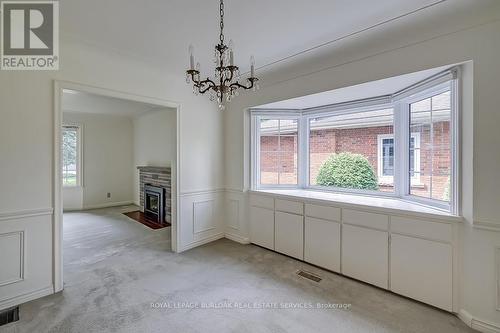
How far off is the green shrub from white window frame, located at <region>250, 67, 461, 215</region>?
0.10 m

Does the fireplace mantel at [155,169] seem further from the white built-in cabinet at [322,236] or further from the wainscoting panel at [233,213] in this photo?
the white built-in cabinet at [322,236]

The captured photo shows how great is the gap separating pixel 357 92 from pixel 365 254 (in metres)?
1.97

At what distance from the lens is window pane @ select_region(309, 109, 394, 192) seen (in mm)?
3143

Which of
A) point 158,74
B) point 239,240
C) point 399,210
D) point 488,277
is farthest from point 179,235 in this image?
point 488,277

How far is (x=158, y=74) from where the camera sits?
10.5 feet

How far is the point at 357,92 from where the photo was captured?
293 centimetres

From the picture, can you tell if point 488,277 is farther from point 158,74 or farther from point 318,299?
point 158,74

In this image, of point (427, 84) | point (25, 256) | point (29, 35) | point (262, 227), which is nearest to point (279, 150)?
point (262, 227)

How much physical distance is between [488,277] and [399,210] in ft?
2.62

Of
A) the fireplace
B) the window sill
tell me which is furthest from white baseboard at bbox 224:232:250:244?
the fireplace

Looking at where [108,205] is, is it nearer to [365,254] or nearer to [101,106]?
[101,106]

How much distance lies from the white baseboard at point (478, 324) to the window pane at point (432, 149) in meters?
1.03

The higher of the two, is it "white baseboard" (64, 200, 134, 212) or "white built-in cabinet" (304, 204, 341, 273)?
"white built-in cabinet" (304, 204, 341, 273)

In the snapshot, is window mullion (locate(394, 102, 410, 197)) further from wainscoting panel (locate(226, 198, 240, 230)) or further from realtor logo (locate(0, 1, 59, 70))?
realtor logo (locate(0, 1, 59, 70))
